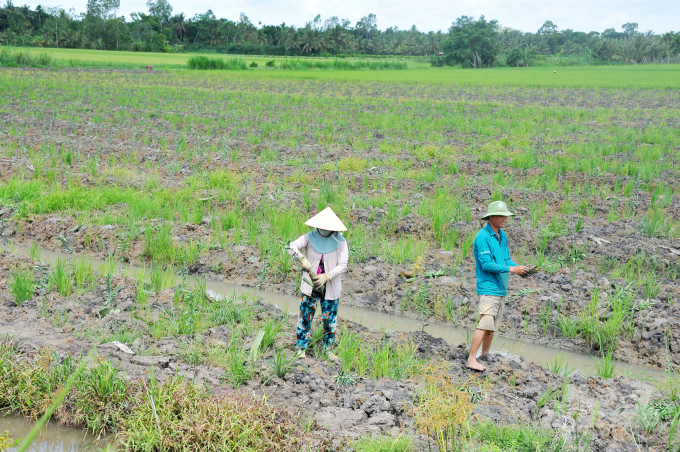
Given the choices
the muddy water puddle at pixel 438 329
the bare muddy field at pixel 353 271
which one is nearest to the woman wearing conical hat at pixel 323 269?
the bare muddy field at pixel 353 271

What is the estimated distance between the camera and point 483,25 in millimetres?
67125

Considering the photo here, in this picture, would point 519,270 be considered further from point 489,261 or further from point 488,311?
point 488,311

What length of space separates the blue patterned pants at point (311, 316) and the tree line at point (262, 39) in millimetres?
66016

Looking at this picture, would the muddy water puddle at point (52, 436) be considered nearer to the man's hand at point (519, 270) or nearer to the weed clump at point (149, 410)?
the weed clump at point (149, 410)

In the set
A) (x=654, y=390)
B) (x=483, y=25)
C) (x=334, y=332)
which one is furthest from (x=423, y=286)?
(x=483, y=25)

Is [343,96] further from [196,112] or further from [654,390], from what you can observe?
[654,390]

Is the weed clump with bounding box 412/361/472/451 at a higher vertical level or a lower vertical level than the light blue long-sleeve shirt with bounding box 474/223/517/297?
lower

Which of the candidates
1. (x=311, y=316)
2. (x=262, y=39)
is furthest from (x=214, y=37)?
(x=311, y=316)

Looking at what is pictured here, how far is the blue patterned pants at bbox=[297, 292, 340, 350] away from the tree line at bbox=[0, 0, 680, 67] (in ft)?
217

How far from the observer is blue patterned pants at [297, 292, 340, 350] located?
4645 mm

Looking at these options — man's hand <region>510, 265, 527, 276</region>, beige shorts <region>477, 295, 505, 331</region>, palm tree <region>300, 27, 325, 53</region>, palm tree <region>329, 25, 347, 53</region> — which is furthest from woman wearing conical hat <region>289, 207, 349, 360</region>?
palm tree <region>329, 25, 347, 53</region>

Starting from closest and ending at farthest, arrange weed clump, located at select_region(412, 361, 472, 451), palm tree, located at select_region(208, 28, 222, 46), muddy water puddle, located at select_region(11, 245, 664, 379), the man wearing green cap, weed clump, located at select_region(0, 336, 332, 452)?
weed clump, located at select_region(412, 361, 472, 451)
weed clump, located at select_region(0, 336, 332, 452)
the man wearing green cap
muddy water puddle, located at select_region(11, 245, 664, 379)
palm tree, located at select_region(208, 28, 222, 46)

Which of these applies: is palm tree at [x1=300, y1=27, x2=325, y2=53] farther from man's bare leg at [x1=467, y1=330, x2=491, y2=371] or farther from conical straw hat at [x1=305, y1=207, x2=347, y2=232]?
man's bare leg at [x1=467, y1=330, x2=491, y2=371]

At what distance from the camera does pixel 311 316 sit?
467cm
